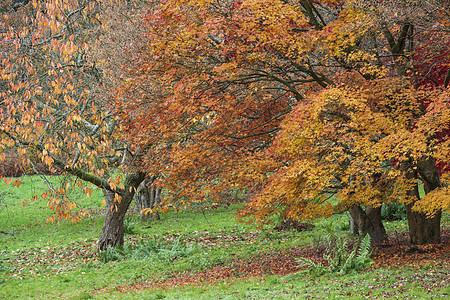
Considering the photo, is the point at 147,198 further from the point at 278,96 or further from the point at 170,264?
the point at 278,96

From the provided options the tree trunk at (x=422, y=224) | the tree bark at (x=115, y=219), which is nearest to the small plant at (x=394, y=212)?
the tree trunk at (x=422, y=224)

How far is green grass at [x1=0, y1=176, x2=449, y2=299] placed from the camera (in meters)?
8.90

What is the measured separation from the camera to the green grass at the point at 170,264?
8.90 metres

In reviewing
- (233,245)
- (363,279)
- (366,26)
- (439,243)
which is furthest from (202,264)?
(366,26)

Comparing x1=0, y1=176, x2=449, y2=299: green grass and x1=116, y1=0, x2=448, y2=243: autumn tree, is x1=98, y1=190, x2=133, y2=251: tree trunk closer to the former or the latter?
x1=0, y1=176, x2=449, y2=299: green grass

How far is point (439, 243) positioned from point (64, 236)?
16.5 meters

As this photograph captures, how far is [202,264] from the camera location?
1368cm

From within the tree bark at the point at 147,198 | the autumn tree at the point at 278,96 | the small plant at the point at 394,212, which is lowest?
the small plant at the point at 394,212

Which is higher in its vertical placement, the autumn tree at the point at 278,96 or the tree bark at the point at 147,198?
the autumn tree at the point at 278,96

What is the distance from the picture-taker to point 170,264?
1430cm

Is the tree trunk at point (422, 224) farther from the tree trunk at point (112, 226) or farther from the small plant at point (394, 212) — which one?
the tree trunk at point (112, 226)

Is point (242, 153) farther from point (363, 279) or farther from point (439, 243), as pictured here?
point (439, 243)

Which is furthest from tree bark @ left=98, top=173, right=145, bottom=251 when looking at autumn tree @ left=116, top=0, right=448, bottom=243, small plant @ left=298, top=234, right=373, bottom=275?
small plant @ left=298, top=234, right=373, bottom=275

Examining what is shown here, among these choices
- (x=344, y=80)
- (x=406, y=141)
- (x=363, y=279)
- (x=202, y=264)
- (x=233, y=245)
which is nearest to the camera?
(x=406, y=141)
